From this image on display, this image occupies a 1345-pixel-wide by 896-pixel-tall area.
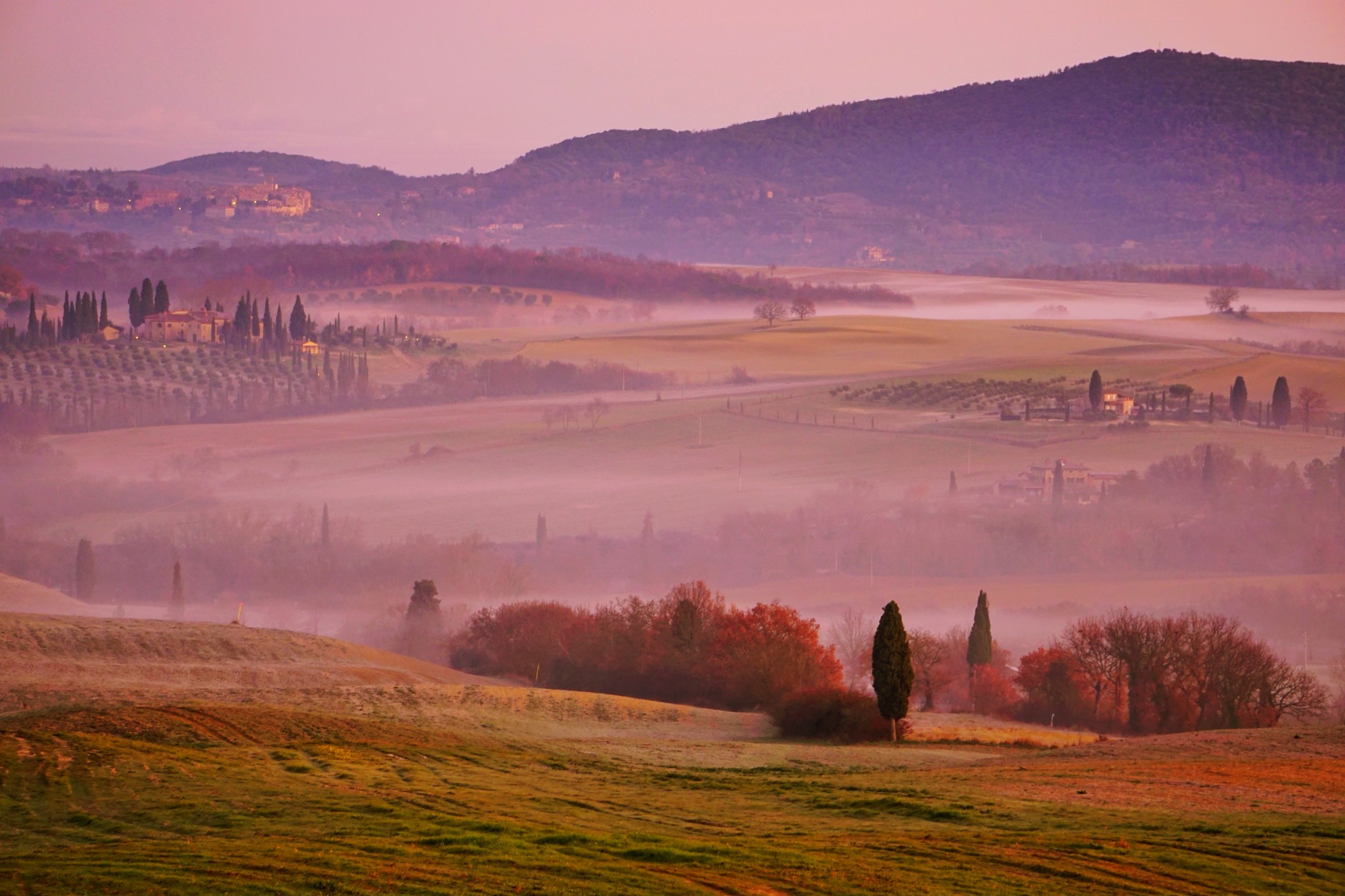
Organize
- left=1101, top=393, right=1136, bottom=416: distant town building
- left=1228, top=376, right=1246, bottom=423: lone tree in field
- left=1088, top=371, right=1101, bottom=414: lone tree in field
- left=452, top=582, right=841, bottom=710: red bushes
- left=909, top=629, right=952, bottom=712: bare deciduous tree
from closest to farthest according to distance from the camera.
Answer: left=452, top=582, right=841, bottom=710: red bushes < left=909, top=629, right=952, bottom=712: bare deciduous tree < left=1228, top=376, right=1246, bottom=423: lone tree in field < left=1088, top=371, right=1101, bottom=414: lone tree in field < left=1101, top=393, right=1136, bottom=416: distant town building

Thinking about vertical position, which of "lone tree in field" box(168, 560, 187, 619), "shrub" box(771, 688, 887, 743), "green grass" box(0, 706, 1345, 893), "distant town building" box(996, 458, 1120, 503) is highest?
"green grass" box(0, 706, 1345, 893)

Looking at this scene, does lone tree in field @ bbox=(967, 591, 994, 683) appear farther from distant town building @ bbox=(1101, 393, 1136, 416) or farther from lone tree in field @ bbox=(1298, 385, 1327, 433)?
lone tree in field @ bbox=(1298, 385, 1327, 433)

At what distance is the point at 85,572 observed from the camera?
455 feet

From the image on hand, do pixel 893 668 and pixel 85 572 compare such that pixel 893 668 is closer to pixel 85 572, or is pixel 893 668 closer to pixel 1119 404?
pixel 85 572

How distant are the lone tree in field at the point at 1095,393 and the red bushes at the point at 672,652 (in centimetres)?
11451

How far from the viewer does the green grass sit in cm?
2084

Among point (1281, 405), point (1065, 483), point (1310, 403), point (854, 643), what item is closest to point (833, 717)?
point (854, 643)

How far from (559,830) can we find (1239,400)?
17330 cm

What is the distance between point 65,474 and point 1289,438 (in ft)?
560

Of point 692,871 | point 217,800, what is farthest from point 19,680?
point 692,871

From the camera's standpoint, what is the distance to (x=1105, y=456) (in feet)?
588

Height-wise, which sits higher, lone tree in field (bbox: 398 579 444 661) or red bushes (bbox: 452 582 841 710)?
red bushes (bbox: 452 582 841 710)

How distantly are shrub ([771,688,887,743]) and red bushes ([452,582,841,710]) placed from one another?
4217 millimetres

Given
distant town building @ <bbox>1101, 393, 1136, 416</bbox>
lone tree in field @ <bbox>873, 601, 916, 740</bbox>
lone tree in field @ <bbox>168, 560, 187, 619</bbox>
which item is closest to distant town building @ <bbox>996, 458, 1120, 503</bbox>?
distant town building @ <bbox>1101, 393, 1136, 416</bbox>
